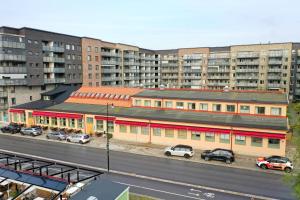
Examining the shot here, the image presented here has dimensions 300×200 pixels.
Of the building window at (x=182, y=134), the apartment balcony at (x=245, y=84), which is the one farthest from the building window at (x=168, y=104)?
the apartment balcony at (x=245, y=84)

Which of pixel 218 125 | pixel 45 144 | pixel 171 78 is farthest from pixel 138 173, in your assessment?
pixel 171 78

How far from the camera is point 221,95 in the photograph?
46.7m

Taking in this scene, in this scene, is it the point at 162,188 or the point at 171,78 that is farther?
the point at 171,78

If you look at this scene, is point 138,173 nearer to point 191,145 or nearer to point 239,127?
point 191,145

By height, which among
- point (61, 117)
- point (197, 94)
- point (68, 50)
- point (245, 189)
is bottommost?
point (245, 189)

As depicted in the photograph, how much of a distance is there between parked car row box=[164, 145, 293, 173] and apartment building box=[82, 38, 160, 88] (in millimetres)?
52171

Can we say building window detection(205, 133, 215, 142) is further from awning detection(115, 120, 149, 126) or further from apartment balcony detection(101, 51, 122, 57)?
apartment balcony detection(101, 51, 122, 57)

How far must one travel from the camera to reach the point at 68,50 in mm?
74938

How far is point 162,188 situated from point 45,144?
26.6 meters

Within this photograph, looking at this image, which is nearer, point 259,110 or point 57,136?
point 259,110

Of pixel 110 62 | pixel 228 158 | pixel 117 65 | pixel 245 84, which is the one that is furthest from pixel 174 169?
pixel 245 84

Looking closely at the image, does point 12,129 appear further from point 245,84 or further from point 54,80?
point 245,84

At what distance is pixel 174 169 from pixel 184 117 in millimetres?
12247

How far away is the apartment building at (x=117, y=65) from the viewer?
271ft
